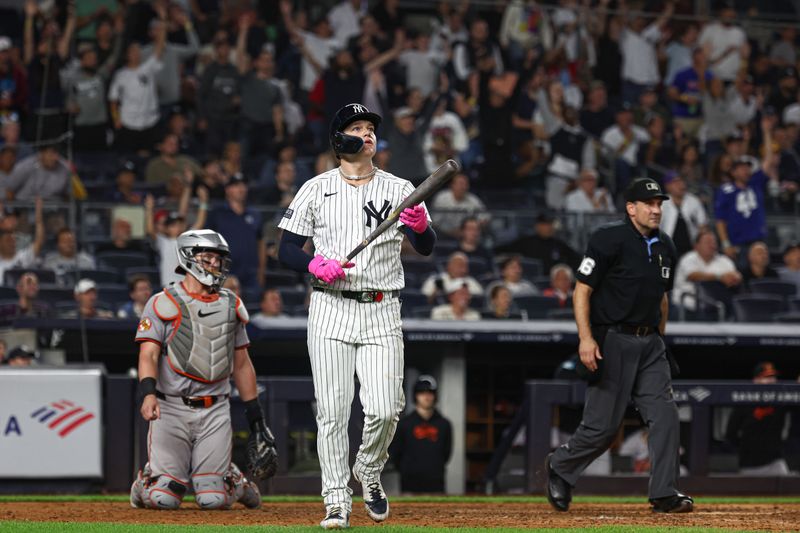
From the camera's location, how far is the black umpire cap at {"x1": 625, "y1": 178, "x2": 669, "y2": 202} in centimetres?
739

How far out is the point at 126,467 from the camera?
10.2m

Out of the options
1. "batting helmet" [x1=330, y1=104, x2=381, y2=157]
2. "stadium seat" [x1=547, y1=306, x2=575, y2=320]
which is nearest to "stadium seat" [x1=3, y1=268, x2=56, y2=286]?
"stadium seat" [x1=547, y1=306, x2=575, y2=320]

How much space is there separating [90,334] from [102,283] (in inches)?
42.0

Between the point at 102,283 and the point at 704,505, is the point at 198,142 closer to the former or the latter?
the point at 102,283

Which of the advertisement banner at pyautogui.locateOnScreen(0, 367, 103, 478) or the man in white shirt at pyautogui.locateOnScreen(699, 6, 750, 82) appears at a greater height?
the man in white shirt at pyautogui.locateOnScreen(699, 6, 750, 82)

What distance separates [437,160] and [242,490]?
7548 mm

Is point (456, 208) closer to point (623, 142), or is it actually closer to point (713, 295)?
point (713, 295)

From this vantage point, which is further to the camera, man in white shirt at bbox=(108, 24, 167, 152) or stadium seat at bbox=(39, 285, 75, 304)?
man in white shirt at bbox=(108, 24, 167, 152)

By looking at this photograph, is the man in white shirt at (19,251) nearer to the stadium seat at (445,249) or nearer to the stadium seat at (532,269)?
the stadium seat at (445,249)

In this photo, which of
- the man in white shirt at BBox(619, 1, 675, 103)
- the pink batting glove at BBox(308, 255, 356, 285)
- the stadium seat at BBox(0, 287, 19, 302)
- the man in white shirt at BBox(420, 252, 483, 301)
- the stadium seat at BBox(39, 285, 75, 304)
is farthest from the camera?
the man in white shirt at BBox(619, 1, 675, 103)

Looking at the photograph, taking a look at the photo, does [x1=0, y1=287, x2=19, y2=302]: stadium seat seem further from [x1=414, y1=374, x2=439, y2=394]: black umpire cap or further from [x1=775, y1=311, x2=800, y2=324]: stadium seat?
[x1=775, y1=311, x2=800, y2=324]: stadium seat

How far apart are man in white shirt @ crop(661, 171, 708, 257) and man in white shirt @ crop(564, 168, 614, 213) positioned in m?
0.66

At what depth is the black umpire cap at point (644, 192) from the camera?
24.3 feet

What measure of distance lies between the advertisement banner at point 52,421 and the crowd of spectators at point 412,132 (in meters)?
1.24
